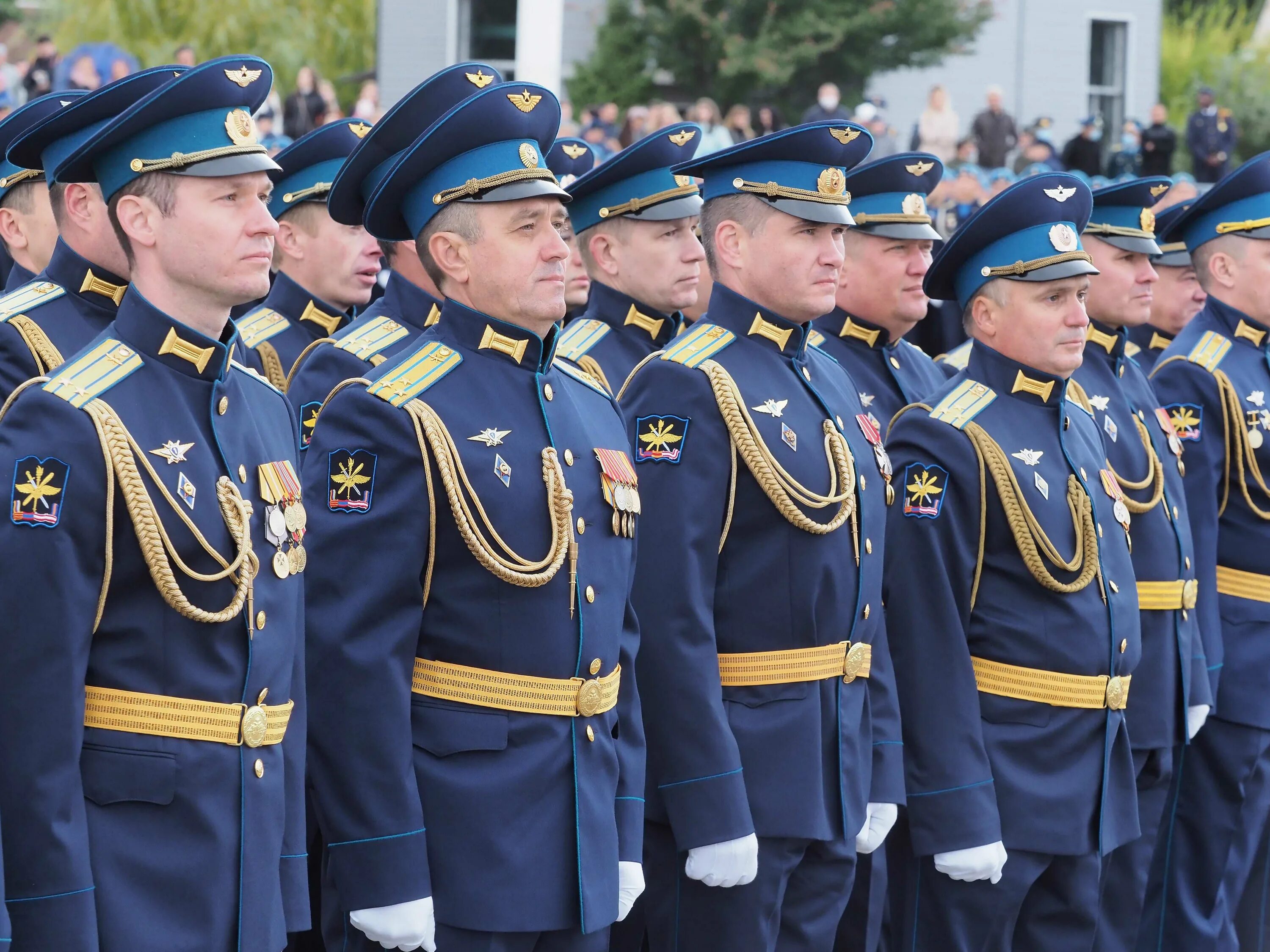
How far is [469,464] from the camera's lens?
3.31m

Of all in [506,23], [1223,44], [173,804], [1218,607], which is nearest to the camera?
[173,804]

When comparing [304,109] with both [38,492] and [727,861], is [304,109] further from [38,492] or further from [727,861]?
[38,492]

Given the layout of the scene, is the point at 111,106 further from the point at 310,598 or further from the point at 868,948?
the point at 868,948

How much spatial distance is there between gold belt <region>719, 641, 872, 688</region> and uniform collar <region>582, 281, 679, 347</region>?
2.00m

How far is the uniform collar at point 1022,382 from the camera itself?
460 centimetres

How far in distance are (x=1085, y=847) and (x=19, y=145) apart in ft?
10.2

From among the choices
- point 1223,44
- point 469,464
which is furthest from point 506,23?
point 469,464

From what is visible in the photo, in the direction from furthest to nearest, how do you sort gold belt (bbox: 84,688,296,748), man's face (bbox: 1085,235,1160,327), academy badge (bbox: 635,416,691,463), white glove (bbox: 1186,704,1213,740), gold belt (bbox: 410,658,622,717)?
man's face (bbox: 1085,235,1160,327)
white glove (bbox: 1186,704,1213,740)
academy badge (bbox: 635,416,691,463)
gold belt (bbox: 410,658,622,717)
gold belt (bbox: 84,688,296,748)

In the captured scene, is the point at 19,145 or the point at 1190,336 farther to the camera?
the point at 1190,336

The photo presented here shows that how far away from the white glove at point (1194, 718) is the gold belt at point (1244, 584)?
2.09 ft

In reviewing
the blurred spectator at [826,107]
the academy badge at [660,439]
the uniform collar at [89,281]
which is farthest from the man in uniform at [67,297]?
the blurred spectator at [826,107]

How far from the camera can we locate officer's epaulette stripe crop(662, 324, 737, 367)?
402 cm

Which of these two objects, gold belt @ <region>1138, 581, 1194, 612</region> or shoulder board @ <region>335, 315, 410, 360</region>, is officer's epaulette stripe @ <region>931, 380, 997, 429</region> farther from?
shoulder board @ <region>335, 315, 410, 360</region>

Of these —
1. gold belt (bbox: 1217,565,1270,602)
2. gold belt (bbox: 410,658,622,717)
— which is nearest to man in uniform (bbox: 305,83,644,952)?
gold belt (bbox: 410,658,622,717)
